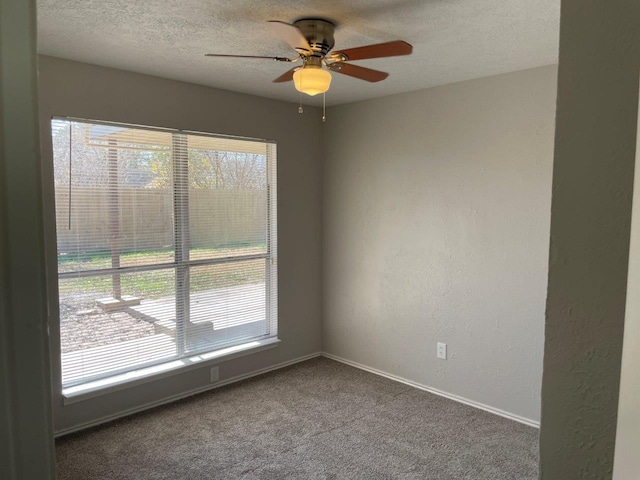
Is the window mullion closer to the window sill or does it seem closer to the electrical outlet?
the window sill

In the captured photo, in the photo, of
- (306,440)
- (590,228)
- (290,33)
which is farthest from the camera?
(306,440)

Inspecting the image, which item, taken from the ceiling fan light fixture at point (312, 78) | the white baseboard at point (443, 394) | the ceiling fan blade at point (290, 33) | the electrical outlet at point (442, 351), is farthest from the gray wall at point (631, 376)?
the electrical outlet at point (442, 351)

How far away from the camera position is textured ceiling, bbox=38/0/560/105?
2.04 meters

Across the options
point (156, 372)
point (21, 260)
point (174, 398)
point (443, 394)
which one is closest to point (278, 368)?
point (174, 398)

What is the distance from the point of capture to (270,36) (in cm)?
241

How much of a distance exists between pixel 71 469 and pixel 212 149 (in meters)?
2.32

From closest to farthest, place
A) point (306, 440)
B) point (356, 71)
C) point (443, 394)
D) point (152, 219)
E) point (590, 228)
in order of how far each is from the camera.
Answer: point (590, 228)
point (356, 71)
point (306, 440)
point (152, 219)
point (443, 394)

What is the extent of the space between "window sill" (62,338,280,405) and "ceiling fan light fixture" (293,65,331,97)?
234cm

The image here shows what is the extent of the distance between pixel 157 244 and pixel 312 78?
72.4 inches

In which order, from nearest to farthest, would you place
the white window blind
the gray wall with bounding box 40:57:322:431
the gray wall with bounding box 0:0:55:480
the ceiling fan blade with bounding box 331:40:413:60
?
the gray wall with bounding box 0:0:55:480, the ceiling fan blade with bounding box 331:40:413:60, the gray wall with bounding box 40:57:322:431, the white window blind

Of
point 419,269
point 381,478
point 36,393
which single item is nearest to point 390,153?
point 419,269

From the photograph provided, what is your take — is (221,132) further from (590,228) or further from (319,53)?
(590,228)

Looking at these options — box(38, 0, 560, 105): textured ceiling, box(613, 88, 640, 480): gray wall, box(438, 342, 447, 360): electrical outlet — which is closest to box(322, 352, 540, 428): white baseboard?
box(438, 342, 447, 360): electrical outlet

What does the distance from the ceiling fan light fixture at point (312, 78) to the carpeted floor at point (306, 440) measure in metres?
2.08
